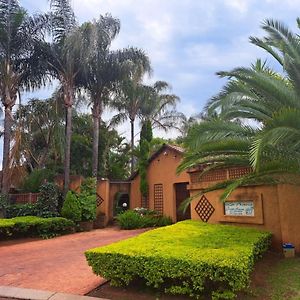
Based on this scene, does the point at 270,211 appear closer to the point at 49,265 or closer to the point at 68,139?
the point at 49,265

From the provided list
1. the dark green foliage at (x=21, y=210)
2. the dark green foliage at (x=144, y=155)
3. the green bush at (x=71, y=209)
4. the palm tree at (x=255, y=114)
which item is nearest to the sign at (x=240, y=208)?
the palm tree at (x=255, y=114)

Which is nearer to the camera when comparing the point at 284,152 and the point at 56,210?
the point at 284,152

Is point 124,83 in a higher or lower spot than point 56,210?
higher

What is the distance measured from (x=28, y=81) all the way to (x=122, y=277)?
Result: 13261 mm

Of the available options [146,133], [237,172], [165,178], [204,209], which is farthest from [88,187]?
[237,172]

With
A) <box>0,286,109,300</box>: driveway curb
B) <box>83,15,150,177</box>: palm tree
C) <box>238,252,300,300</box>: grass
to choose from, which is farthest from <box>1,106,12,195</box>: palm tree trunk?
<box>238,252,300,300</box>: grass

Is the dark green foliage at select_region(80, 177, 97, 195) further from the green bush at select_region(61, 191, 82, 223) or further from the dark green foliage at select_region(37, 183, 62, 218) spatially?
the dark green foliage at select_region(37, 183, 62, 218)

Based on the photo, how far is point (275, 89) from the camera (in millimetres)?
6496

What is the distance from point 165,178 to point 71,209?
543 cm

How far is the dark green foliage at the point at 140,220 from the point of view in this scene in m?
15.2

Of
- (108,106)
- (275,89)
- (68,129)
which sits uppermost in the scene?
(108,106)

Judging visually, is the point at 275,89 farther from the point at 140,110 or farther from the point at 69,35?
the point at 140,110

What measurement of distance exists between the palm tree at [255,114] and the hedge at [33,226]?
799 cm

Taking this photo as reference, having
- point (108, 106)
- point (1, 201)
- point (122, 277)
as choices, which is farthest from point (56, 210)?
point (122, 277)
